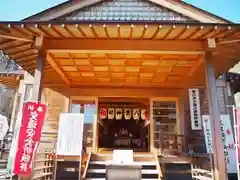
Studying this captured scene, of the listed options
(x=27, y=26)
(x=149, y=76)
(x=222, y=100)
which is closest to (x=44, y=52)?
(x=27, y=26)

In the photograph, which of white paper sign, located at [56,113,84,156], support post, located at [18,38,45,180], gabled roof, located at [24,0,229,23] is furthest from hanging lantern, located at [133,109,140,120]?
support post, located at [18,38,45,180]

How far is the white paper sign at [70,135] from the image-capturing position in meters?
4.72

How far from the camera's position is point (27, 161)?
394 centimetres

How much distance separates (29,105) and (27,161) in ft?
3.45

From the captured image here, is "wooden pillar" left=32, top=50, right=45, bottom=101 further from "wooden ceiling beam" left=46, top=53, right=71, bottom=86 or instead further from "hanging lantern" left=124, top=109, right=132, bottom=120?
"hanging lantern" left=124, top=109, right=132, bottom=120

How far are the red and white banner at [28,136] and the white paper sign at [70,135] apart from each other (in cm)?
75

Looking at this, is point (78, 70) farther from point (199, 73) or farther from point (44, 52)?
point (199, 73)

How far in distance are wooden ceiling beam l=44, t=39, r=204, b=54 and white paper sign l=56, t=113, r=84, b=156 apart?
159cm

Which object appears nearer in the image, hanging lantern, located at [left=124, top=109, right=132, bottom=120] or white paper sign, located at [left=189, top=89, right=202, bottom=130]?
white paper sign, located at [left=189, top=89, right=202, bottom=130]

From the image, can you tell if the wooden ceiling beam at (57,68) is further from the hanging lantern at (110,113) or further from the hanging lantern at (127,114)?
the hanging lantern at (127,114)

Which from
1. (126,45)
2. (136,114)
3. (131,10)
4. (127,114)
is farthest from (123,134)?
(126,45)

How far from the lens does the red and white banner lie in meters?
3.91

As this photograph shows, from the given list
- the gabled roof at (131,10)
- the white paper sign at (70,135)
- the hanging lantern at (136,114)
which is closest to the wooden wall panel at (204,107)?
the hanging lantern at (136,114)

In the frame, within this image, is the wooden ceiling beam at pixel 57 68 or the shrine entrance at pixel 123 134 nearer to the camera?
the wooden ceiling beam at pixel 57 68
